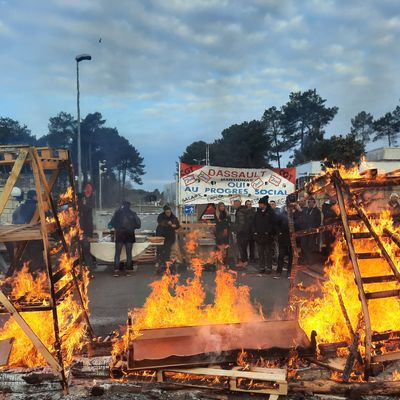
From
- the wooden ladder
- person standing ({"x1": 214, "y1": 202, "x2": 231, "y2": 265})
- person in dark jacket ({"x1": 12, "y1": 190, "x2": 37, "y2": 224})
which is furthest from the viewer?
person standing ({"x1": 214, "y1": 202, "x2": 231, "y2": 265})

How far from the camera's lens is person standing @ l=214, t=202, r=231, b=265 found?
1114 centimetres

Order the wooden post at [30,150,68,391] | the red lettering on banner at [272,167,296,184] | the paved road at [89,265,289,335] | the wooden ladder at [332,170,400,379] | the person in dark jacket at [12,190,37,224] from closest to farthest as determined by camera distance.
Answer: the wooden post at [30,150,68,391] → the wooden ladder at [332,170,400,379] → the paved road at [89,265,289,335] → the person in dark jacket at [12,190,37,224] → the red lettering on banner at [272,167,296,184]

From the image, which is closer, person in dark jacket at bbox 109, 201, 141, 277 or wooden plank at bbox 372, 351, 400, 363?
wooden plank at bbox 372, 351, 400, 363

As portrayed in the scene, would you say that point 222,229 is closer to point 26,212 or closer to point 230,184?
point 230,184

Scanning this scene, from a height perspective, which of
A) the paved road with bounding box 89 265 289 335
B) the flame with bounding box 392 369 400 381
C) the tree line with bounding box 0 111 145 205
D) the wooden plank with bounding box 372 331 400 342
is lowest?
the paved road with bounding box 89 265 289 335

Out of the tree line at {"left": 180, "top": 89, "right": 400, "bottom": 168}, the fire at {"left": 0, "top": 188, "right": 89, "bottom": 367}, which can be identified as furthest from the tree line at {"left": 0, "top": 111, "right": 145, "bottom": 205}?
the fire at {"left": 0, "top": 188, "right": 89, "bottom": 367}

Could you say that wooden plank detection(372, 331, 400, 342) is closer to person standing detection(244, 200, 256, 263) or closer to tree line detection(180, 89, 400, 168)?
person standing detection(244, 200, 256, 263)

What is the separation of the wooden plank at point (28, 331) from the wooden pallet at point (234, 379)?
3.21 ft

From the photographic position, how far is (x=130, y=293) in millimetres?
8297

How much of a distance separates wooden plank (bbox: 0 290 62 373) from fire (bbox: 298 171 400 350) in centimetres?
293

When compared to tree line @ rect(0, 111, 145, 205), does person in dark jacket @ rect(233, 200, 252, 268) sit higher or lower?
lower

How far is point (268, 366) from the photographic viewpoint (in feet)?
14.1

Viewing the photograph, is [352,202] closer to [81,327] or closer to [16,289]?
[81,327]

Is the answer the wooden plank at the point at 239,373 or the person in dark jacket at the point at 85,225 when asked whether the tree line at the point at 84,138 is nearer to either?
the person in dark jacket at the point at 85,225
